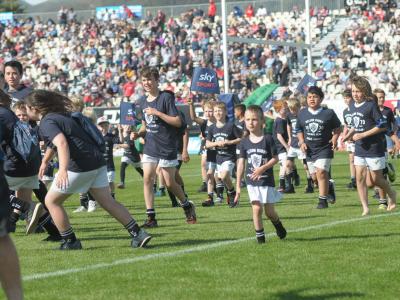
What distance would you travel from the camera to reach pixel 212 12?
1859 inches

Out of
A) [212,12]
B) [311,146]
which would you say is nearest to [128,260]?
[311,146]

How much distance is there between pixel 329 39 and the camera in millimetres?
42469

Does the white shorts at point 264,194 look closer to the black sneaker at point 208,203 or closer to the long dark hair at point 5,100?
the long dark hair at point 5,100

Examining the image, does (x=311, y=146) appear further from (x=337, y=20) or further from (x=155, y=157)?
(x=337, y=20)

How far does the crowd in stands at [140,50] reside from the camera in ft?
135

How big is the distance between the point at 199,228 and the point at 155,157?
3.43ft

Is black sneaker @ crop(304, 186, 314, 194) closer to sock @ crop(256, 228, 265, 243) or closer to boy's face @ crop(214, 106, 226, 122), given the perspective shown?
boy's face @ crop(214, 106, 226, 122)

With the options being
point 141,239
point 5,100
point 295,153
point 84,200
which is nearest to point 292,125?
point 295,153

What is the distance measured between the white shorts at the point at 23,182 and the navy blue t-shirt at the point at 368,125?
14.4 ft

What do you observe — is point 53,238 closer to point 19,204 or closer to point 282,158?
point 19,204

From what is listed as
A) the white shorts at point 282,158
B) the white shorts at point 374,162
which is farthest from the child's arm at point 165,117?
the white shorts at point 282,158

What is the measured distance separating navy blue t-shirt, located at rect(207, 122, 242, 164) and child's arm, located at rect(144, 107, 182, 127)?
4.02 metres

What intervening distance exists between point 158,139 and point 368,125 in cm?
287

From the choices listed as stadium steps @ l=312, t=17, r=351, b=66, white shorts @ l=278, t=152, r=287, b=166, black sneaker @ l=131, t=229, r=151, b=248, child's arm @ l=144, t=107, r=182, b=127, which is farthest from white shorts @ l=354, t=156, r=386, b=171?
stadium steps @ l=312, t=17, r=351, b=66
